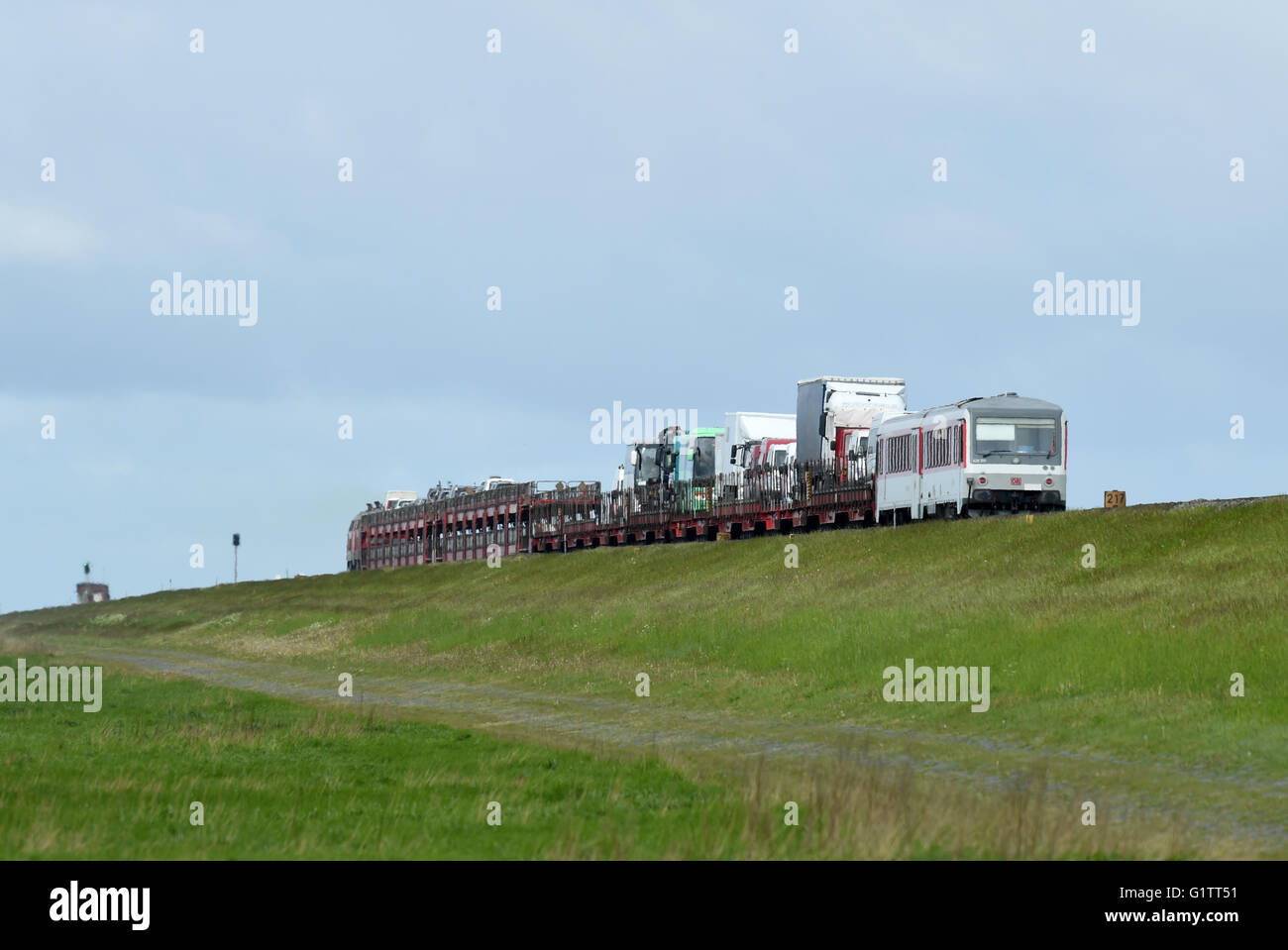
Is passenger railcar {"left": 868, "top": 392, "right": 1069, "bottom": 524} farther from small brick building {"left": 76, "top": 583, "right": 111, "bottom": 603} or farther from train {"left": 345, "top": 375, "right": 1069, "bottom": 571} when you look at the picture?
small brick building {"left": 76, "top": 583, "right": 111, "bottom": 603}

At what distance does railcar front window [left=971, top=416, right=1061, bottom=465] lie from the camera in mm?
45062

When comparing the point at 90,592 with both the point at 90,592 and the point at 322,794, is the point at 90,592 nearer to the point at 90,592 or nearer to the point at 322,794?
the point at 90,592

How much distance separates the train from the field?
250cm

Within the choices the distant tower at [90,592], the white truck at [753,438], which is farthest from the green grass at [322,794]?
the distant tower at [90,592]

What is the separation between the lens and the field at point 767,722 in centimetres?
1526

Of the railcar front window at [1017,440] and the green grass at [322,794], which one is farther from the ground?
the railcar front window at [1017,440]

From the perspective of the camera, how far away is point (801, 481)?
5922 centimetres

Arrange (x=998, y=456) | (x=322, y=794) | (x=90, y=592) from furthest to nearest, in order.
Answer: (x=90, y=592), (x=998, y=456), (x=322, y=794)

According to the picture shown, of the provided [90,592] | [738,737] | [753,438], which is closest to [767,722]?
[738,737]

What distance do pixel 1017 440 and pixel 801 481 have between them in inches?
575

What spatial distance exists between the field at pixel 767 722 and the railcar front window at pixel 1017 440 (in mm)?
2598
